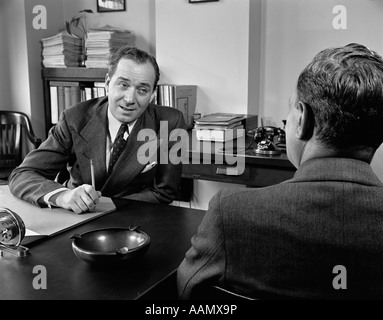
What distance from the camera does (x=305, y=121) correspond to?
961mm

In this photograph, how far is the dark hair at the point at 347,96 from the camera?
894 millimetres

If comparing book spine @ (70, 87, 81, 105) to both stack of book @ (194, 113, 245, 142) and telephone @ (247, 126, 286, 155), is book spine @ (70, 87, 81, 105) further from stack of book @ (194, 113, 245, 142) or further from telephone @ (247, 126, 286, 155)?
telephone @ (247, 126, 286, 155)

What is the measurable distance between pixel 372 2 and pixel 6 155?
114 inches

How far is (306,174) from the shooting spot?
923 millimetres

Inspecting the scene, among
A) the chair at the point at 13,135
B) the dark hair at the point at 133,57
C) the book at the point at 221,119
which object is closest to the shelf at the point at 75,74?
the chair at the point at 13,135

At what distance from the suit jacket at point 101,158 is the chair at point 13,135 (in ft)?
5.54

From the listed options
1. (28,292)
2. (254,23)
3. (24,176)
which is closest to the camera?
(28,292)

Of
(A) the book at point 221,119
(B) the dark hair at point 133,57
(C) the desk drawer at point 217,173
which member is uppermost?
(B) the dark hair at point 133,57

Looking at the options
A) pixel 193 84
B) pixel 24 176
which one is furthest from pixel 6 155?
pixel 24 176

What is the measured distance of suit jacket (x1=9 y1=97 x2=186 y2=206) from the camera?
6.53ft

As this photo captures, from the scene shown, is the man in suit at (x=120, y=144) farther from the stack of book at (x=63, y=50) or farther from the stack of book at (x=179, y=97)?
the stack of book at (x=63, y=50)

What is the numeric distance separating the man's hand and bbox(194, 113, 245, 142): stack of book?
1.35 m

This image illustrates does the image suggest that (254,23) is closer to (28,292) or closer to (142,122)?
(142,122)

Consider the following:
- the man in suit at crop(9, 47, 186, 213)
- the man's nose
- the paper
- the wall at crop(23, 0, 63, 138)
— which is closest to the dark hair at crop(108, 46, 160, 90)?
the man in suit at crop(9, 47, 186, 213)
